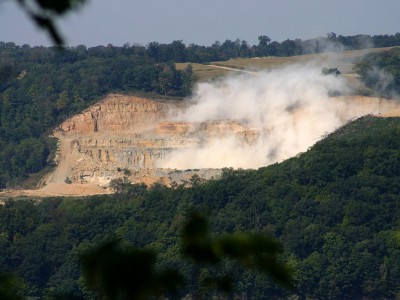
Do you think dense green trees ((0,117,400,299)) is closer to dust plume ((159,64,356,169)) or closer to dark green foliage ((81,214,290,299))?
dust plume ((159,64,356,169))

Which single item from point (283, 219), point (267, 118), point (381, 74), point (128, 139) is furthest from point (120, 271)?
point (381, 74)

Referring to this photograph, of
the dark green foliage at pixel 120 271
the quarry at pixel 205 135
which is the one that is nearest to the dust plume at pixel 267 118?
the quarry at pixel 205 135

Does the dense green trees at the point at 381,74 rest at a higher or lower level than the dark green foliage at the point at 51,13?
lower

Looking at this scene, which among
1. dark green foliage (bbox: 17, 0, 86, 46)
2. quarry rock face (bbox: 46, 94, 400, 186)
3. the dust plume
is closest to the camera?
dark green foliage (bbox: 17, 0, 86, 46)

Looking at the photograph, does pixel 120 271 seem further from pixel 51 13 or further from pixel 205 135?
pixel 205 135

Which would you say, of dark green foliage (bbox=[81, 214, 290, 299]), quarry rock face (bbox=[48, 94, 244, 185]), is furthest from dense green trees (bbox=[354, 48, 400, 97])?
dark green foliage (bbox=[81, 214, 290, 299])

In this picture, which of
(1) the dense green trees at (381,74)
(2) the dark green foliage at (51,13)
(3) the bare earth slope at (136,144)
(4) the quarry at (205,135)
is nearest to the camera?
(2) the dark green foliage at (51,13)

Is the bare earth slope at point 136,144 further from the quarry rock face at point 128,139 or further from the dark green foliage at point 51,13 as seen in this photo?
the dark green foliage at point 51,13
